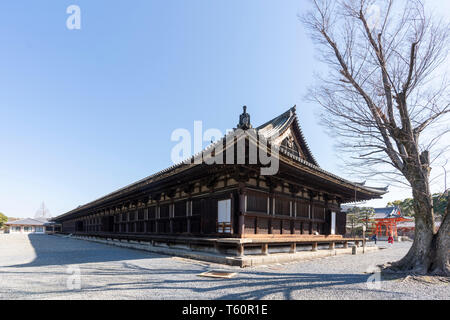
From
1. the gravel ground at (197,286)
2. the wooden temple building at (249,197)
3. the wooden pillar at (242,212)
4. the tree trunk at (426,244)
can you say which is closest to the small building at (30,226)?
the wooden temple building at (249,197)

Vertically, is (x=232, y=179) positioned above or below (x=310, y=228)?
above

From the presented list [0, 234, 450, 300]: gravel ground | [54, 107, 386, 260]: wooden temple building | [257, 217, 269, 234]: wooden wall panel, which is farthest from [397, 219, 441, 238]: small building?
[0, 234, 450, 300]: gravel ground

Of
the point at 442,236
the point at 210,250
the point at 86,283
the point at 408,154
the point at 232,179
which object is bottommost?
the point at 210,250

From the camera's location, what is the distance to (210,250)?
11.8 metres

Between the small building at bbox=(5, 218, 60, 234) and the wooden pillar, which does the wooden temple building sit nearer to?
the wooden pillar

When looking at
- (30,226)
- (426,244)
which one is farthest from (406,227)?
(30,226)

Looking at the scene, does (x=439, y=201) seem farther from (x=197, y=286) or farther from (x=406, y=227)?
(x=406, y=227)

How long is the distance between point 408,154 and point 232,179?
20.9ft

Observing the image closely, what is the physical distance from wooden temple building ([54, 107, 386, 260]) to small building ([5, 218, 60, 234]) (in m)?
67.8

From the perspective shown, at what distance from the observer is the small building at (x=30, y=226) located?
2842 inches

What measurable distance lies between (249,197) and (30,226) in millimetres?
89060
